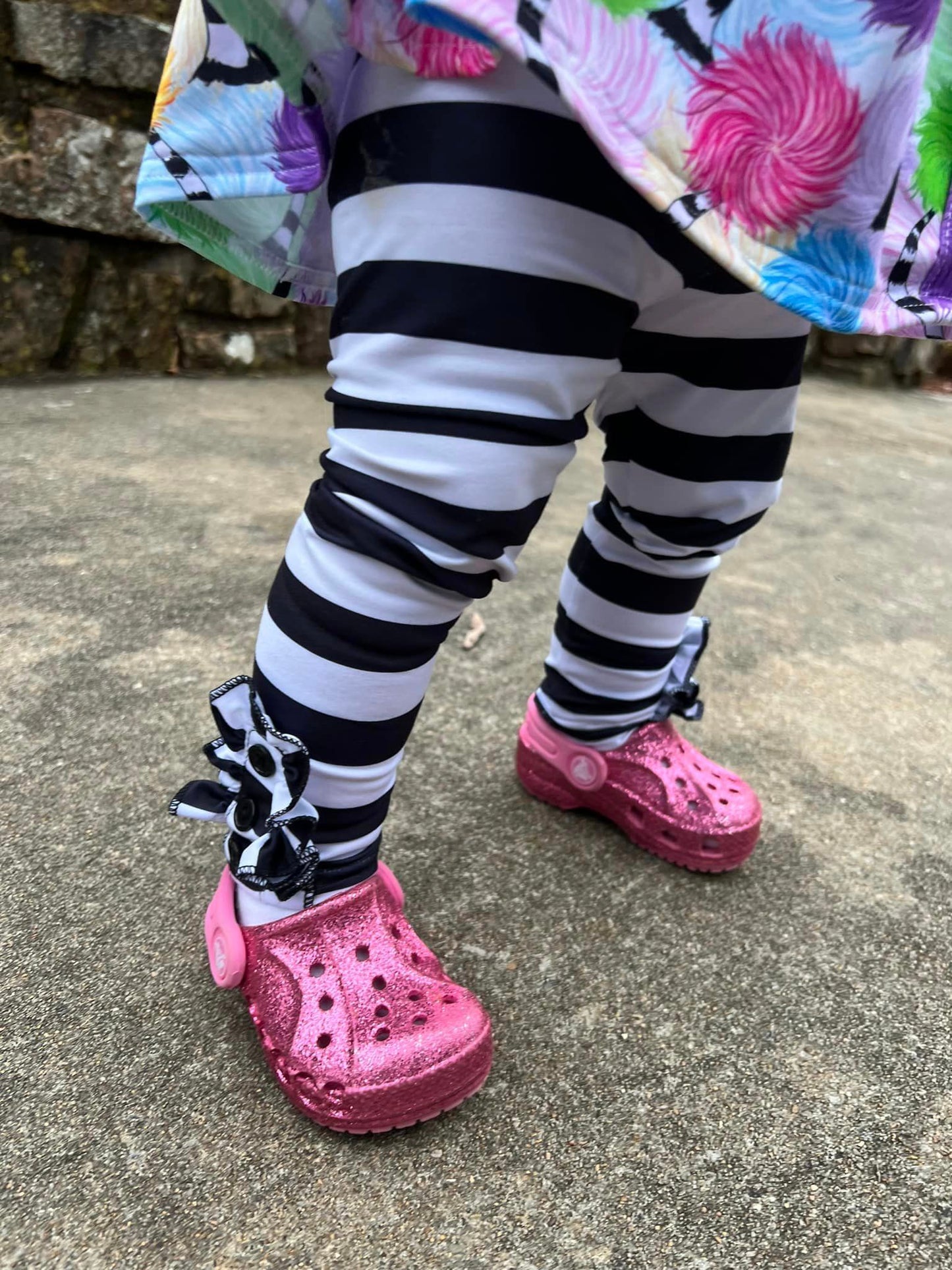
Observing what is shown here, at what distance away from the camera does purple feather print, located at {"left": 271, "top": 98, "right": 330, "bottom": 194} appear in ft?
1.73

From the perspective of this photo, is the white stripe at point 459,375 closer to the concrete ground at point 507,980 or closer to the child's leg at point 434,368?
the child's leg at point 434,368

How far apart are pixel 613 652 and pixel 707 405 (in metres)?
0.24

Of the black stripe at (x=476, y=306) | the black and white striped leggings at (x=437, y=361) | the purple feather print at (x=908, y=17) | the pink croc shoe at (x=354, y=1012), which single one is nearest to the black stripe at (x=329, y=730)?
the black and white striped leggings at (x=437, y=361)

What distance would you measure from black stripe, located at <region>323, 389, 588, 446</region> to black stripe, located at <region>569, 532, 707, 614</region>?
0.32 metres

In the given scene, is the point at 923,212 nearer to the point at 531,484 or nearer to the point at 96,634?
the point at 531,484

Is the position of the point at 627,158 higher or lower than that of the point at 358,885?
higher

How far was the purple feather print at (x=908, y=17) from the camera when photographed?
43cm

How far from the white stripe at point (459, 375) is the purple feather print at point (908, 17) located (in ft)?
0.63

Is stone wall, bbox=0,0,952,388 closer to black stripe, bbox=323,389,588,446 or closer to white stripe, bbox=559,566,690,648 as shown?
white stripe, bbox=559,566,690,648

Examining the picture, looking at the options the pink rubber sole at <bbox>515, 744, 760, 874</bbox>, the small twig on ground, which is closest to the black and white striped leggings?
the pink rubber sole at <bbox>515, 744, 760, 874</bbox>

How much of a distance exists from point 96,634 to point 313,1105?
687 millimetres

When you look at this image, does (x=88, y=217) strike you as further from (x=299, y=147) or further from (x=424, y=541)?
(x=424, y=541)

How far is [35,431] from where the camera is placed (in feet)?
5.81

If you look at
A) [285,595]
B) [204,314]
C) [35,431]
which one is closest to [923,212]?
[285,595]
